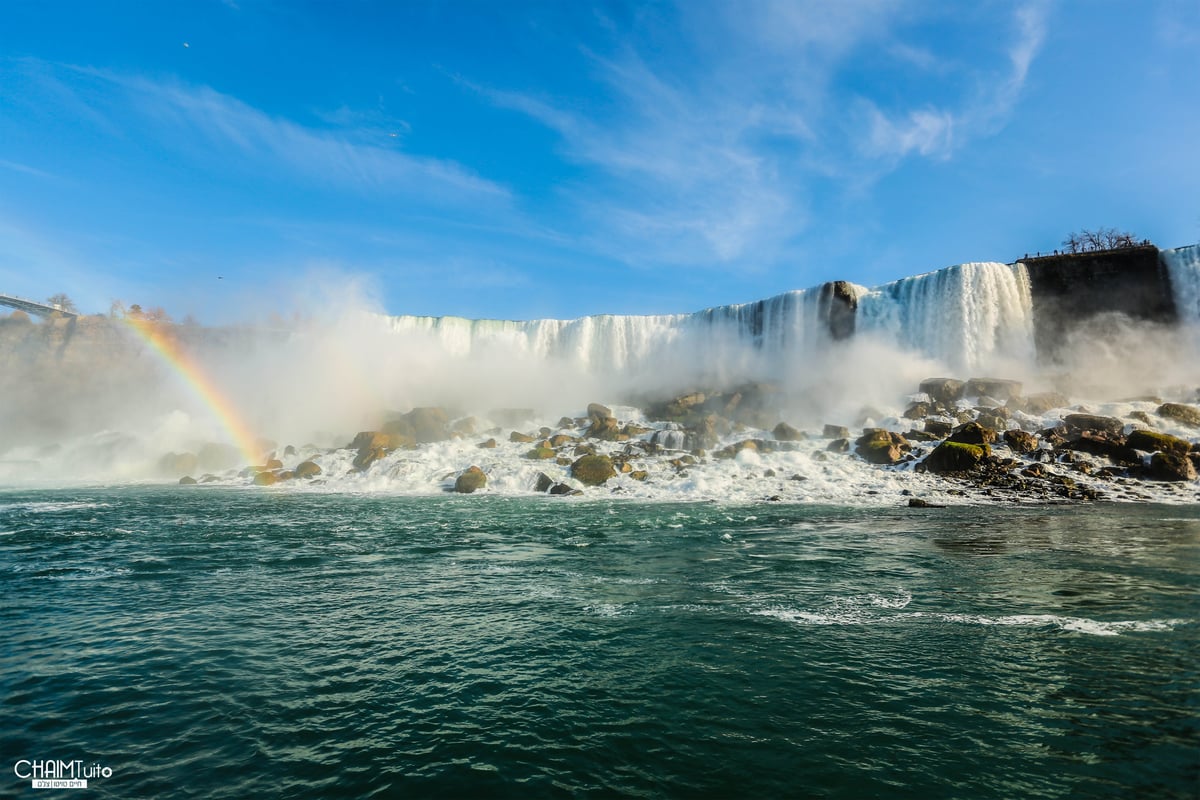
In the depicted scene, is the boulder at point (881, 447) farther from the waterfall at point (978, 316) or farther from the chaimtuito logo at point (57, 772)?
the chaimtuito logo at point (57, 772)

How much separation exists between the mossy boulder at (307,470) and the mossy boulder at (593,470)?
17.5 m

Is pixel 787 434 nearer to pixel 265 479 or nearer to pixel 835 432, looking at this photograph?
pixel 835 432

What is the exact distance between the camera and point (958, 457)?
1102 inches

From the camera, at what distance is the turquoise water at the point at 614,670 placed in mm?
4648

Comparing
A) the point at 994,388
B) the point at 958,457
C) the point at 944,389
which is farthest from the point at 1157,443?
the point at 944,389

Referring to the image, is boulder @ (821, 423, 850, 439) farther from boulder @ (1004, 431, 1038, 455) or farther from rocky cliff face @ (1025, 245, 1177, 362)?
rocky cliff face @ (1025, 245, 1177, 362)

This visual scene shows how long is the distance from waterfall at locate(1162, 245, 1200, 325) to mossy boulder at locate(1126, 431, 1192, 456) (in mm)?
18050

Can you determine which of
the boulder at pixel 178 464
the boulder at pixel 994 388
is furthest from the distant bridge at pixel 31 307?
the boulder at pixel 994 388

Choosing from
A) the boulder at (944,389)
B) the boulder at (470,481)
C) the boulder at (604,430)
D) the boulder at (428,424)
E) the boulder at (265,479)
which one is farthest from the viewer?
the boulder at (428,424)

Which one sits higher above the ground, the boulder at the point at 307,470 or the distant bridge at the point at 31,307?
the distant bridge at the point at 31,307

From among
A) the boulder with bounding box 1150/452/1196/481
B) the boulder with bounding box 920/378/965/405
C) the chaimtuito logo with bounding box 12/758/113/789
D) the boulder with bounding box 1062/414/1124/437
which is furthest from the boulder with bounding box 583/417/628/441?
the chaimtuito logo with bounding box 12/758/113/789

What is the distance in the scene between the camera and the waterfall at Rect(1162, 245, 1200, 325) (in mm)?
38719

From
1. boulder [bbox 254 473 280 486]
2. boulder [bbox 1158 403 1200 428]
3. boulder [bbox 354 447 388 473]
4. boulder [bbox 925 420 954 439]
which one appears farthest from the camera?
boulder [bbox 354 447 388 473]

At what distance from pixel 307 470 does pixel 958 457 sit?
124ft
